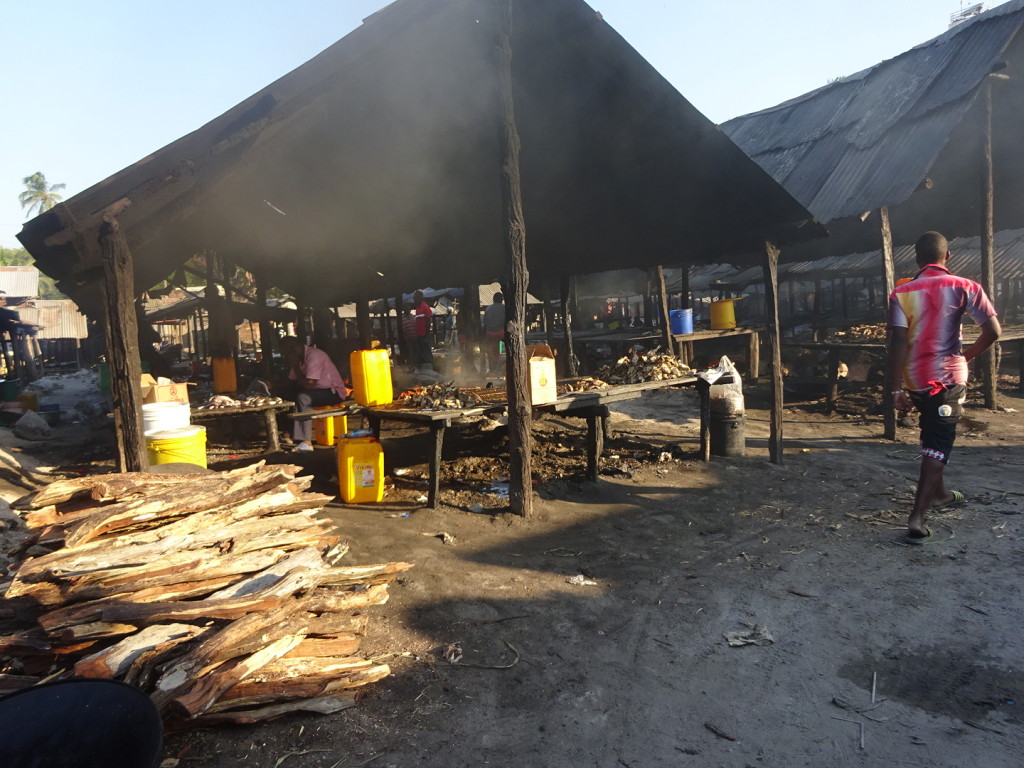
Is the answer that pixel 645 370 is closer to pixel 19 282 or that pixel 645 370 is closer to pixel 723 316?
pixel 723 316

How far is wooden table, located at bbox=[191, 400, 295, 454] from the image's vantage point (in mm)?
8172

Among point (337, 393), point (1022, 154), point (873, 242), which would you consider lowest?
point (337, 393)

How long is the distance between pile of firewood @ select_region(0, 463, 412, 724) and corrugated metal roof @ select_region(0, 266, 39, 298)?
105 feet

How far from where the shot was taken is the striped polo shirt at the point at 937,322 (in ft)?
15.1

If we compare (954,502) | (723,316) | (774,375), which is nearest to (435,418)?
(774,375)

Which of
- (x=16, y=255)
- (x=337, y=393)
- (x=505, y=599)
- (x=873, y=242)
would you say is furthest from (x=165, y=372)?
(x=16, y=255)

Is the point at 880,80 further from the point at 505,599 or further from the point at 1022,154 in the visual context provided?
the point at 505,599

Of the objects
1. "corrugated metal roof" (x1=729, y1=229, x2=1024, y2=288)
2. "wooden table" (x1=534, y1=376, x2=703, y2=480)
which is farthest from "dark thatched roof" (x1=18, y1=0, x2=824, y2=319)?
"corrugated metal roof" (x1=729, y1=229, x2=1024, y2=288)

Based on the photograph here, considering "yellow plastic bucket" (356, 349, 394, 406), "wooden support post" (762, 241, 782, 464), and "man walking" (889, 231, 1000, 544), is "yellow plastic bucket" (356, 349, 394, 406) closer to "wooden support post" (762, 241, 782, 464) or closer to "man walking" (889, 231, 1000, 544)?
"wooden support post" (762, 241, 782, 464)

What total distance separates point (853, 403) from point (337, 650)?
1092 cm

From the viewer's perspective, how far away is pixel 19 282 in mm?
29266

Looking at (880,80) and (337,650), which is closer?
(337,650)

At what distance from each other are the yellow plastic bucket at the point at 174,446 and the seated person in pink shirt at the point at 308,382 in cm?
246

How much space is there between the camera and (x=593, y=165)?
24.3ft
